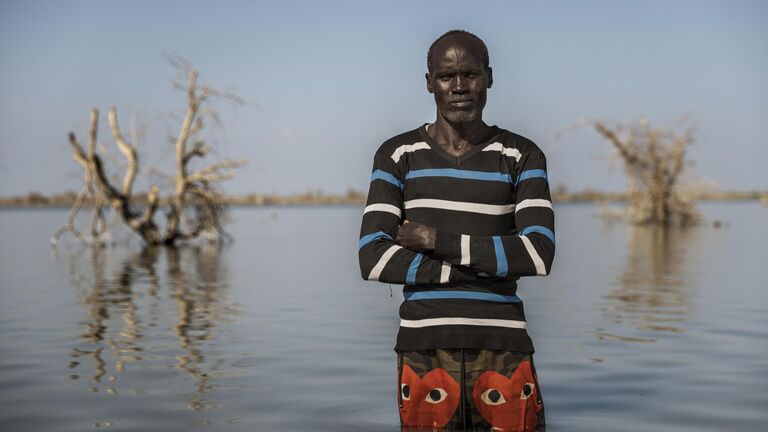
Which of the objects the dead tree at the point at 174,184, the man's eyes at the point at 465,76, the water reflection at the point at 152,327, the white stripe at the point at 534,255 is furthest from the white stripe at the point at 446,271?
the dead tree at the point at 174,184

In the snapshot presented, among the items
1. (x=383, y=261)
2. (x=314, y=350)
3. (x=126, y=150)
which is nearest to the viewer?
(x=383, y=261)

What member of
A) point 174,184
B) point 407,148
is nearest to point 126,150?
point 174,184

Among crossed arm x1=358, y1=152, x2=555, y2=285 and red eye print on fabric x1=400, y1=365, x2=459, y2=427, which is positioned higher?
crossed arm x1=358, y1=152, x2=555, y2=285

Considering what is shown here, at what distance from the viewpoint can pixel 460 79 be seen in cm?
401

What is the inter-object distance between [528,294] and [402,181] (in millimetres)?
14136

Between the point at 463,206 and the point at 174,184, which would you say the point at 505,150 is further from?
the point at 174,184

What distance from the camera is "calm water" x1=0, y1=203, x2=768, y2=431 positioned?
7.44 m

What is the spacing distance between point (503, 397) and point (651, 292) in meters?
14.3

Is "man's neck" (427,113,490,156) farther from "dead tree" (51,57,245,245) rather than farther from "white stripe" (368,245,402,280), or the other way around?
"dead tree" (51,57,245,245)

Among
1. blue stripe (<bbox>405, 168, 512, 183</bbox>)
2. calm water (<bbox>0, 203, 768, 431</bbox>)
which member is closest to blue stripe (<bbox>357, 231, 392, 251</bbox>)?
blue stripe (<bbox>405, 168, 512, 183</bbox>)

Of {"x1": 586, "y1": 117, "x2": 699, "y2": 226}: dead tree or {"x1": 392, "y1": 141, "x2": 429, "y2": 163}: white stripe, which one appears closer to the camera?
{"x1": 392, "y1": 141, "x2": 429, "y2": 163}: white stripe

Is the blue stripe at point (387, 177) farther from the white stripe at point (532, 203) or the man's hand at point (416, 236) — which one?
the white stripe at point (532, 203)

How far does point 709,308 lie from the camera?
596 inches

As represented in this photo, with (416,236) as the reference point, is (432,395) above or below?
below
